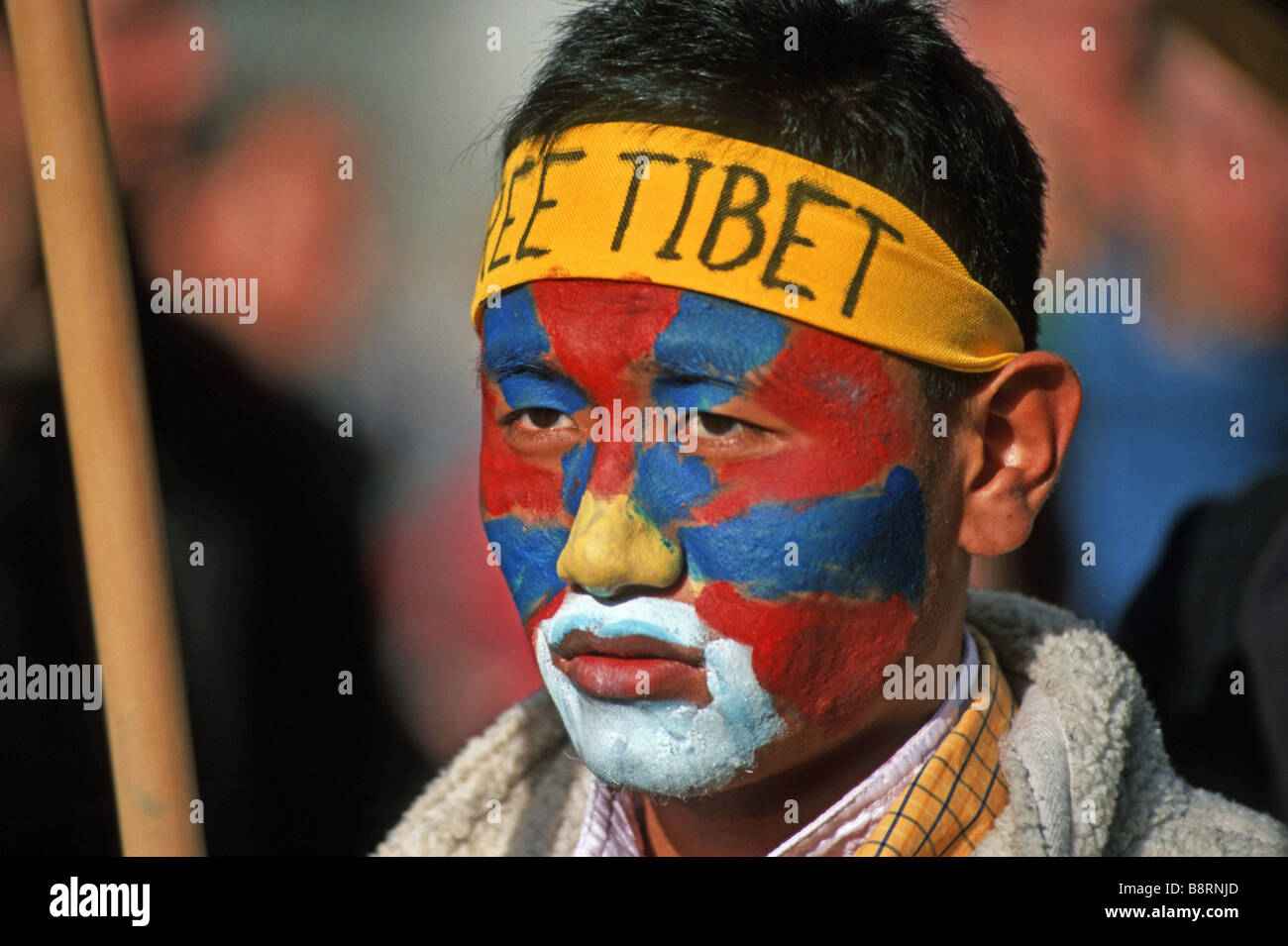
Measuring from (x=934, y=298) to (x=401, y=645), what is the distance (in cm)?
184

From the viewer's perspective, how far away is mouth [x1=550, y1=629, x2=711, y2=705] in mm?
1841

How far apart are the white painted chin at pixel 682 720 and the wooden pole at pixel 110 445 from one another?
0.68 metres

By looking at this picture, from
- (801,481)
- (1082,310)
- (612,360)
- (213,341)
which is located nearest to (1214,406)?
(1082,310)

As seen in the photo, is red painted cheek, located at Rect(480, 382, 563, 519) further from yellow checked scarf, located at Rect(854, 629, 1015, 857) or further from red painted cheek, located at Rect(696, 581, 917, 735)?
yellow checked scarf, located at Rect(854, 629, 1015, 857)

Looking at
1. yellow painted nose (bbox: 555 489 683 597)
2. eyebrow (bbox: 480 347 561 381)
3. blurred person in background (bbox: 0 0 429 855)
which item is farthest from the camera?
blurred person in background (bbox: 0 0 429 855)

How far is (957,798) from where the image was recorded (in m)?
1.99

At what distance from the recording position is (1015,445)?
2.04 m

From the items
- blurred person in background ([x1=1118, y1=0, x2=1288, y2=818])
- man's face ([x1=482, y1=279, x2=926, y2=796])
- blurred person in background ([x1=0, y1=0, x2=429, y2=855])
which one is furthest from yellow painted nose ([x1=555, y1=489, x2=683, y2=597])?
blurred person in background ([x1=1118, y1=0, x2=1288, y2=818])

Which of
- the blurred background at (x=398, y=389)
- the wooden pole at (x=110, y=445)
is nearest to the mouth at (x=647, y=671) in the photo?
the wooden pole at (x=110, y=445)

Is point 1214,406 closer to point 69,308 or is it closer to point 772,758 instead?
point 772,758

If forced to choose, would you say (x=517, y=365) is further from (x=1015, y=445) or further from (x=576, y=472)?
(x=1015, y=445)

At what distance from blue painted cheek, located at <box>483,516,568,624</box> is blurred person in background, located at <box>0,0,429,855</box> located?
127 centimetres

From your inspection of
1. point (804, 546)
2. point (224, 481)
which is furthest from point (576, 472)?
point (224, 481)

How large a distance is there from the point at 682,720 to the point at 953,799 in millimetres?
458
